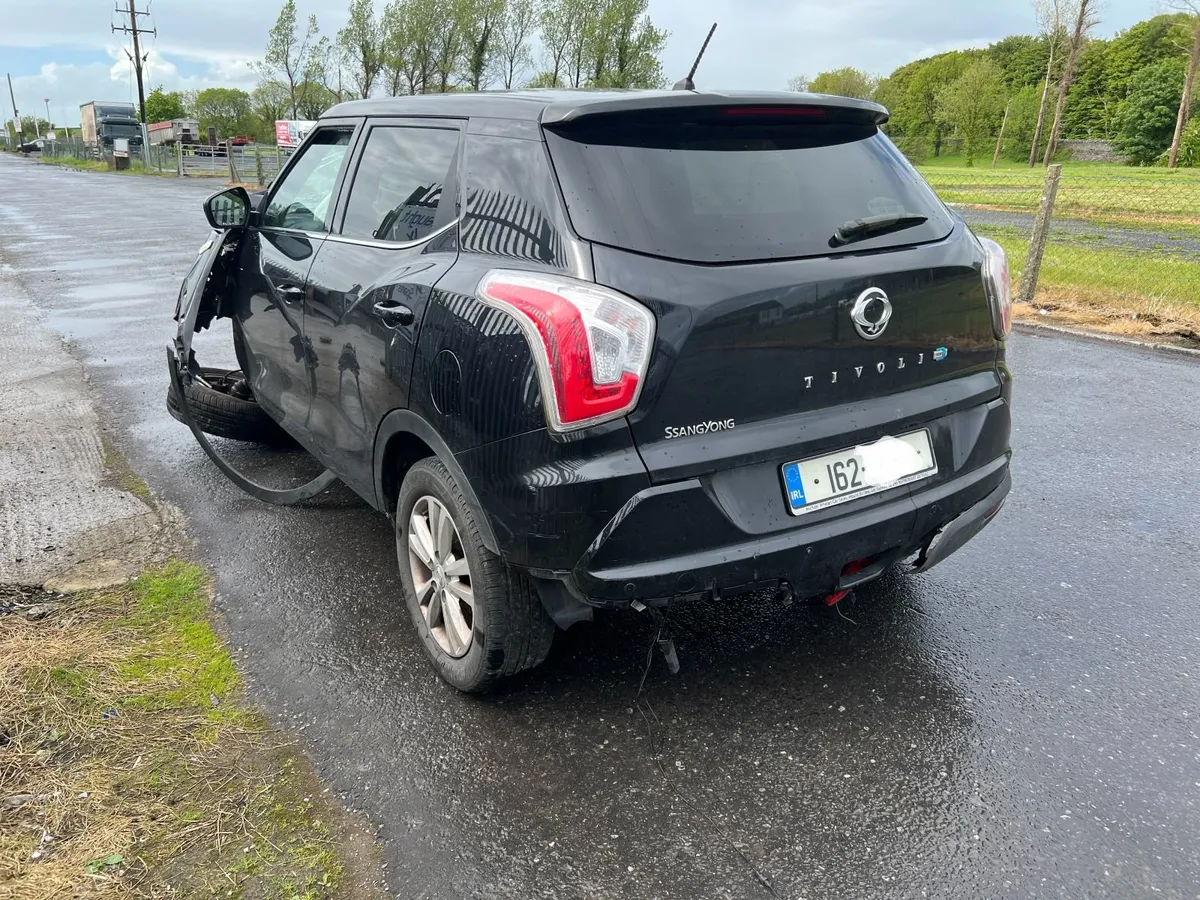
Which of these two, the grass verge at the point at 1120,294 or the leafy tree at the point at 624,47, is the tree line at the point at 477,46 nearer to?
the leafy tree at the point at 624,47

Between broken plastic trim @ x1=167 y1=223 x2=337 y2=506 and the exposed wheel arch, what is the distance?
26.6 inches

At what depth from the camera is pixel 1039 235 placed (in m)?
8.95

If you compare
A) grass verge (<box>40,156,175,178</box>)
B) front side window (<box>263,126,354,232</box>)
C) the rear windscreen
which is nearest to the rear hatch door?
the rear windscreen

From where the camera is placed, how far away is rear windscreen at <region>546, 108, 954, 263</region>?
7.75ft

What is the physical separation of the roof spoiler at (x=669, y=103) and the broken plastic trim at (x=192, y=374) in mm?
1906

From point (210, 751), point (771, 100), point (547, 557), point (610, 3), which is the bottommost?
point (210, 751)

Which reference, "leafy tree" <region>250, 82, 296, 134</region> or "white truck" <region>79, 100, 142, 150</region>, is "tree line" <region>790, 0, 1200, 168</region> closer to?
"leafy tree" <region>250, 82, 296, 134</region>

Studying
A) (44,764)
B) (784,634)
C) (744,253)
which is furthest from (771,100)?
(44,764)

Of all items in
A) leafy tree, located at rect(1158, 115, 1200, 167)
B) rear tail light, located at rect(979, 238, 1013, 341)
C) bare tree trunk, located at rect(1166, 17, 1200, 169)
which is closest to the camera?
rear tail light, located at rect(979, 238, 1013, 341)

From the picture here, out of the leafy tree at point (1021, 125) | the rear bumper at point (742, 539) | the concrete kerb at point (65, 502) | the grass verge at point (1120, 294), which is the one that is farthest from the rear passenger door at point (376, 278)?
the leafy tree at point (1021, 125)

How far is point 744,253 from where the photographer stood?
240 cm

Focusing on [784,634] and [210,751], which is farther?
[784,634]

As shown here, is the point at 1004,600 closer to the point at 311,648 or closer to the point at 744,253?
the point at 744,253

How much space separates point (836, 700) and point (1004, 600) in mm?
1028
